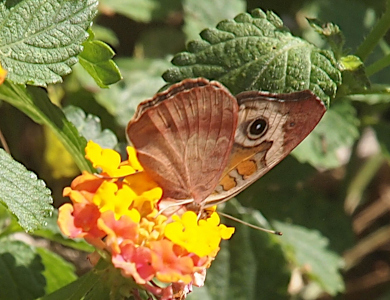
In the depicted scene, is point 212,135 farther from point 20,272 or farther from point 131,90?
point 131,90

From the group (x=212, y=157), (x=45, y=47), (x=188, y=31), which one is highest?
(x=45, y=47)

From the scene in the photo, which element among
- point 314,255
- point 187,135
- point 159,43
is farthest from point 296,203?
point 187,135

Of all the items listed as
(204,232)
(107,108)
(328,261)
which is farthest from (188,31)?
(204,232)

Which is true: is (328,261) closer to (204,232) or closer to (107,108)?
(107,108)

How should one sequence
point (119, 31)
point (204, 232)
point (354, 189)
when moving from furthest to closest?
point (119, 31) < point (354, 189) < point (204, 232)

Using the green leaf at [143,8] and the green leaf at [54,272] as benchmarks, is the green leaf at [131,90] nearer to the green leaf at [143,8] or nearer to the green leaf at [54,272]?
the green leaf at [143,8]

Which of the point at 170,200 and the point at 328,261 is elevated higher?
the point at 170,200

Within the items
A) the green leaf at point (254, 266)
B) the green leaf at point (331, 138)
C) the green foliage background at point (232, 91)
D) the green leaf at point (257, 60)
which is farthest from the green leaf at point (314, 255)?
the green leaf at point (257, 60)
